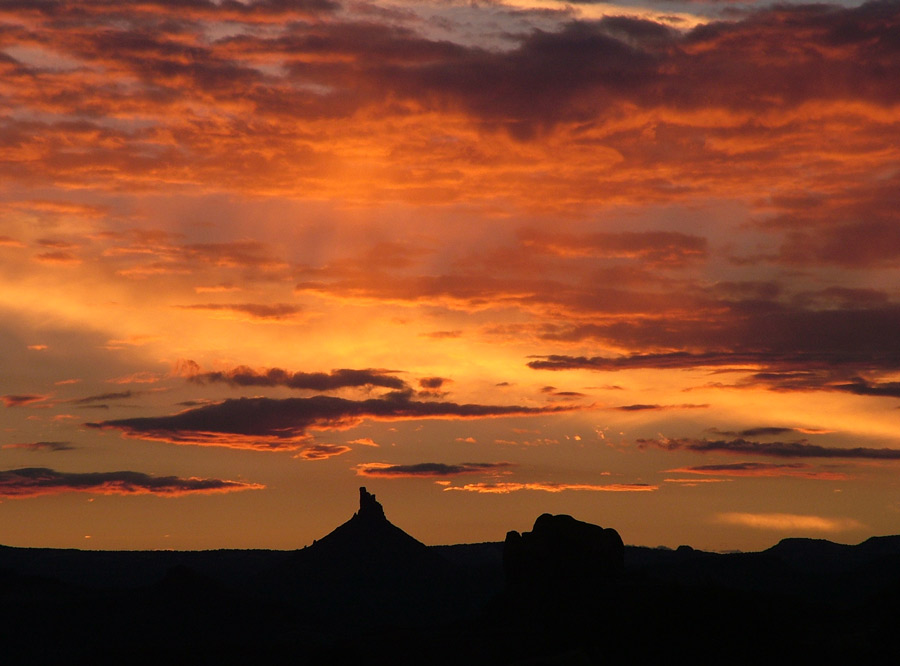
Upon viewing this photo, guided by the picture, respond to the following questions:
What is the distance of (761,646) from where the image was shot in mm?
149250

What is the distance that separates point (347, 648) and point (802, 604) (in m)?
68.3

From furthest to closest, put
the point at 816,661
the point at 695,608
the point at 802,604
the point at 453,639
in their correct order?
the point at 453,639
the point at 802,604
the point at 695,608
the point at 816,661

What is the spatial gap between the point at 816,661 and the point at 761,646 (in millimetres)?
8922

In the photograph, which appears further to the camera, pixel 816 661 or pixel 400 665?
pixel 400 665

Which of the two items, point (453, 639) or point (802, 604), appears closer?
point (802, 604)

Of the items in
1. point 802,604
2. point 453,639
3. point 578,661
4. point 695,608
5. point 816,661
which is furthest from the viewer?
point 453,639

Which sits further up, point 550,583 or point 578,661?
point 550,583

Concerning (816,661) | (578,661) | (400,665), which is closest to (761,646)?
(816,661)

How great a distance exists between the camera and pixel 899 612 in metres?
145

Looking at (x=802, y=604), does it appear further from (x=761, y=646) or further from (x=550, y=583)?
(x=550, y=583)

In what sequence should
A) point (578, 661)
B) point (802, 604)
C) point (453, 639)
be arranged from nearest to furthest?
point (578, 661), point (802, 604), point (453, 639)

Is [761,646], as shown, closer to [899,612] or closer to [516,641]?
[899,612]

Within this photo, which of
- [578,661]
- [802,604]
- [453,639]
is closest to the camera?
[578,661]

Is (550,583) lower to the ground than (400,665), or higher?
higher
